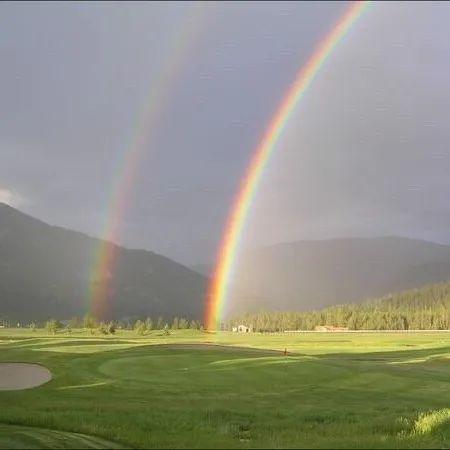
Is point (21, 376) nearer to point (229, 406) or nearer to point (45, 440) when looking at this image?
point (229, 406)

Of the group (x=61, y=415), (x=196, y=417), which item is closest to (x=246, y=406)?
(x=196, y=417)

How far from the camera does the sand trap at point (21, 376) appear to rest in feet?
131

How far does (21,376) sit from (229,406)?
76.8 ft

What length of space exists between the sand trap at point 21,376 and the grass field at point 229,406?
3.39ft

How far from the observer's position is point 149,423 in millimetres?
21656

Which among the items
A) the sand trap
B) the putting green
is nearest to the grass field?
the putting green

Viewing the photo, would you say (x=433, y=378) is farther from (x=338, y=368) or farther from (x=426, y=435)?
(x=426, y=435)

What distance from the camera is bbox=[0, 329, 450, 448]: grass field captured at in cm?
1886

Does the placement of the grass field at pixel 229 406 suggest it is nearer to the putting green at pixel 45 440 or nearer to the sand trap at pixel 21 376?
the putting green at pixel 45 440

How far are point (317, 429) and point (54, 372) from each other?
94.5 feet

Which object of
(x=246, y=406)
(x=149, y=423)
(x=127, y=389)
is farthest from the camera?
(x=127, y=389)

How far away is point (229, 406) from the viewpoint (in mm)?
27422

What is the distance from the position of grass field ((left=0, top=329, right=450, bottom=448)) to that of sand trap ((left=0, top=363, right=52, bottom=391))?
1.03m

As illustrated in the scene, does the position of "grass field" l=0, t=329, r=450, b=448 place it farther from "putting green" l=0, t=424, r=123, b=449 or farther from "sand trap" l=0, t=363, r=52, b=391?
"sand trap" l=0, t=363, r=52, b=391
